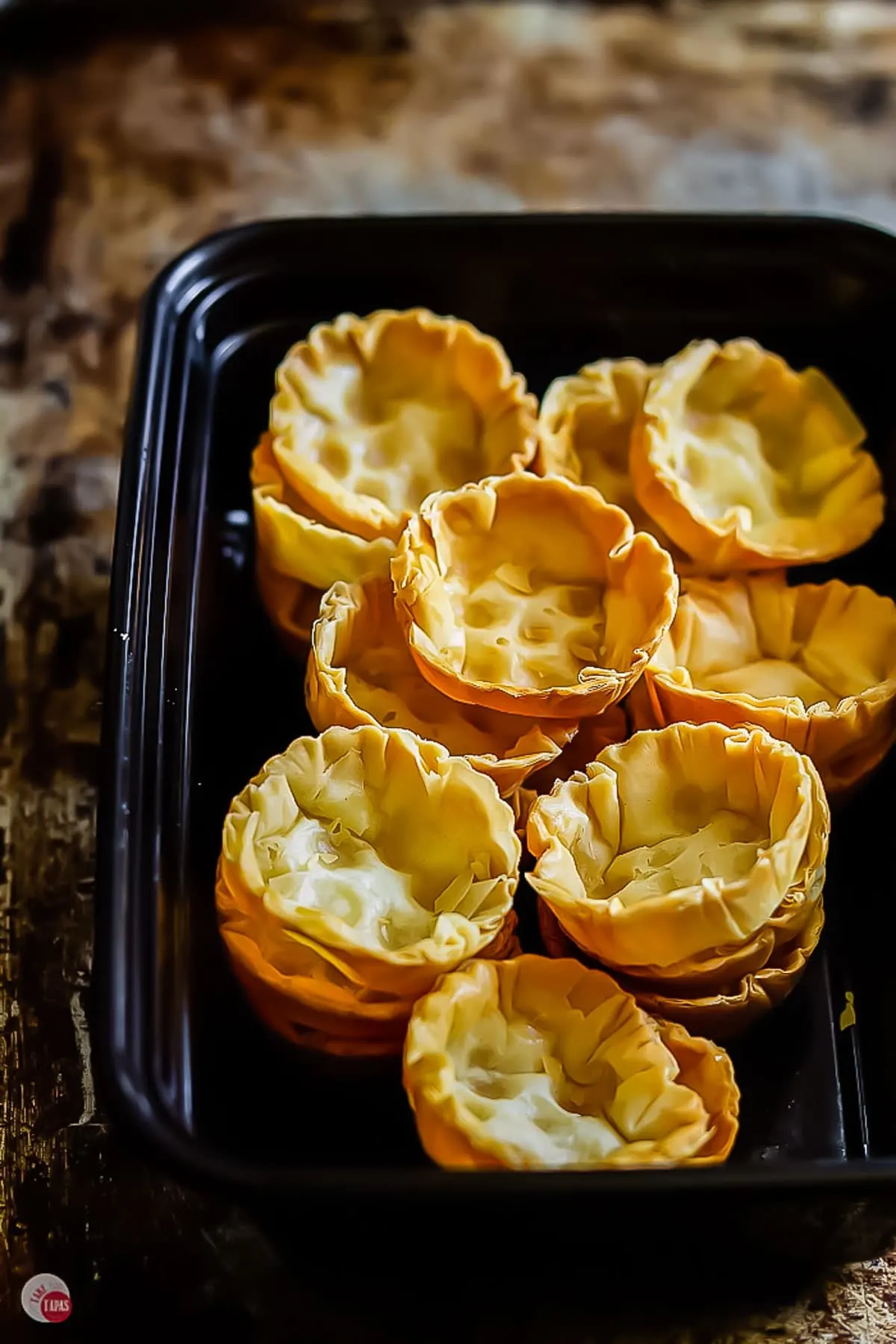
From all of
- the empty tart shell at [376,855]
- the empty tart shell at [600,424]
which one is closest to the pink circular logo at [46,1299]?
the empty tart shell at [376,855]

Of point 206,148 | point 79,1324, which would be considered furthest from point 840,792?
point 206,148

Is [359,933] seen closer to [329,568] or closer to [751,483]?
[329,568]

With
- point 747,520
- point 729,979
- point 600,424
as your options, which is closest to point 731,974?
point 729,979

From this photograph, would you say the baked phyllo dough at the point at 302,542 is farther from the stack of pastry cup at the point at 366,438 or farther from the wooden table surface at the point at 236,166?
the wooden table surface at the point at 236,166

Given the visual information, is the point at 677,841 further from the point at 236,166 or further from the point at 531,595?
the point at 236,166

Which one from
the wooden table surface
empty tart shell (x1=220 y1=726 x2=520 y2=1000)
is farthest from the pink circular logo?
empty tart shell (x1=220 y1=726 x2=520 y2=1000)
